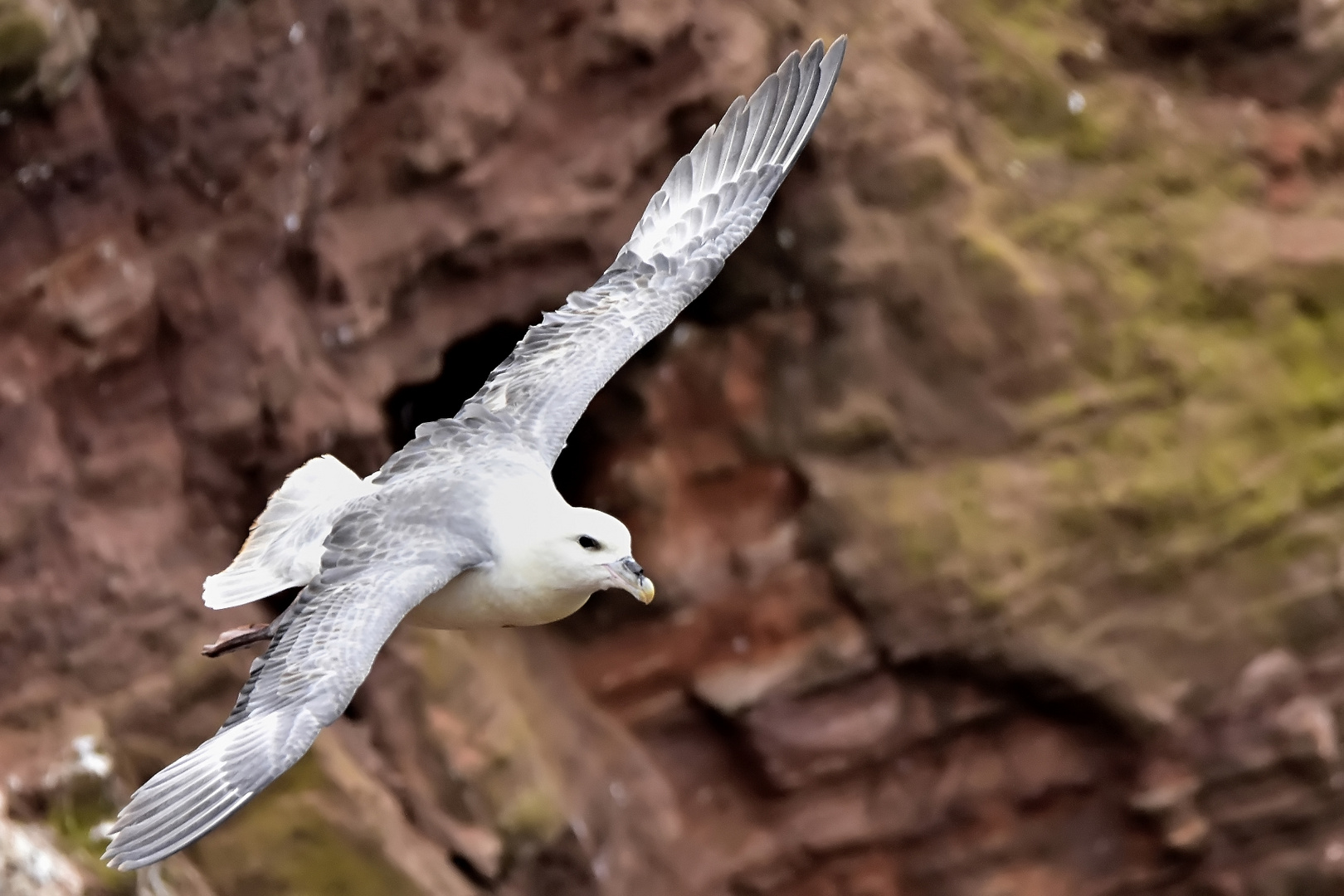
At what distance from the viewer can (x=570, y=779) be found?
789 centimetres

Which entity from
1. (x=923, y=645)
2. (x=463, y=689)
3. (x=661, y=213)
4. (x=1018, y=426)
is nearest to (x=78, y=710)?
(x=463, y=689)

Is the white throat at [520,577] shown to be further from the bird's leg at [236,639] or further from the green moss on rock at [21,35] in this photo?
the green moss on rock at [21,35]

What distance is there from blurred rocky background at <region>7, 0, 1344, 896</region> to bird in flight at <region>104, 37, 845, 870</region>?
1.23 metres

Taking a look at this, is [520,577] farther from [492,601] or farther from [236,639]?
[236,639]

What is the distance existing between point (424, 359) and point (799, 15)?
2.15 meters

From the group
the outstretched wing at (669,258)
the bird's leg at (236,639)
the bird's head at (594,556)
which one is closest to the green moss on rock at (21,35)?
the outstretched wing at (669,258)

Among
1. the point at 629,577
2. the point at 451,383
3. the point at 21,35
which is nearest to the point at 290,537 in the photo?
the point at 629,577

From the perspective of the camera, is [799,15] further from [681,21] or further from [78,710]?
[78,710]

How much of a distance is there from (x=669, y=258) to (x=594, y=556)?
1.54 metres

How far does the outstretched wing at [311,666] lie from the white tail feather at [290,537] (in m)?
0.21

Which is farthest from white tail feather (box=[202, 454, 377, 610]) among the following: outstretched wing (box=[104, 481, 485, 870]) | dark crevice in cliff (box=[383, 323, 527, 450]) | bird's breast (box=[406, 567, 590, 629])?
dark crevice in cliff (box=[383, 323, 527, 450])

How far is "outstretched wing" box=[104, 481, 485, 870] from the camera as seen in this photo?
13.9 feet

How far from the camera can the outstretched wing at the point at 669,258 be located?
225 inches

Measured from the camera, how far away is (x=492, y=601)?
4977mm
